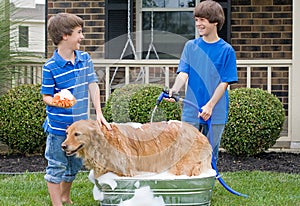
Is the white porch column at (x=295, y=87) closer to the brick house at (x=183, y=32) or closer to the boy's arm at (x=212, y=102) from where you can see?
the brick house at (x=183, y=32)

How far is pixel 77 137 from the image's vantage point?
4109 mm

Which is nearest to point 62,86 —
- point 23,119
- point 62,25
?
point 62,25

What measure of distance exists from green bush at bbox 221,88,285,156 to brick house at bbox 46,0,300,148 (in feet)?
6.27

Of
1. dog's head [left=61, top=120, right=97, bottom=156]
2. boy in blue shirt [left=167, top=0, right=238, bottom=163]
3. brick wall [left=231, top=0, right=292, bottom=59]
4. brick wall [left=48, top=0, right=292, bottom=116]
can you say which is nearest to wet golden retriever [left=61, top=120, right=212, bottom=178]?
dog's head [left=61, top=120, right=97, bottom=156]

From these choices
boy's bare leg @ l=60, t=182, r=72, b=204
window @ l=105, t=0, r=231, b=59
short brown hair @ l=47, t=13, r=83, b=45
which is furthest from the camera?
window @ l=105, t=0, r=231, b=59

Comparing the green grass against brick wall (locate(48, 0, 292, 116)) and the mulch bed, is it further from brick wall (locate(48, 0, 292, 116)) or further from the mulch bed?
brick wall (locate(48, 0, 292, 116))

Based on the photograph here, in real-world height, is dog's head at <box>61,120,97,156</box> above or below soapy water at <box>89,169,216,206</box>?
A: above

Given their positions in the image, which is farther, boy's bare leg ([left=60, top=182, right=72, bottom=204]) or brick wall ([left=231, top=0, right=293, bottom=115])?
brick wall ([left=231, top=0, right=293, bottom=115])

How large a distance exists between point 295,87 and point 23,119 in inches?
133

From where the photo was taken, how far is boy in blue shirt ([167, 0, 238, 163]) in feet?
15.2

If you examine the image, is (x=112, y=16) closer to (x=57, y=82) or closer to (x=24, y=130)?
(x=24, y=130)

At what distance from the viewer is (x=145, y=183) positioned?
4223 mm

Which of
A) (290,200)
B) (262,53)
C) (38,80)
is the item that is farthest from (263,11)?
(290,200)

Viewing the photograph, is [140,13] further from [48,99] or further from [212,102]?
[48,99]
